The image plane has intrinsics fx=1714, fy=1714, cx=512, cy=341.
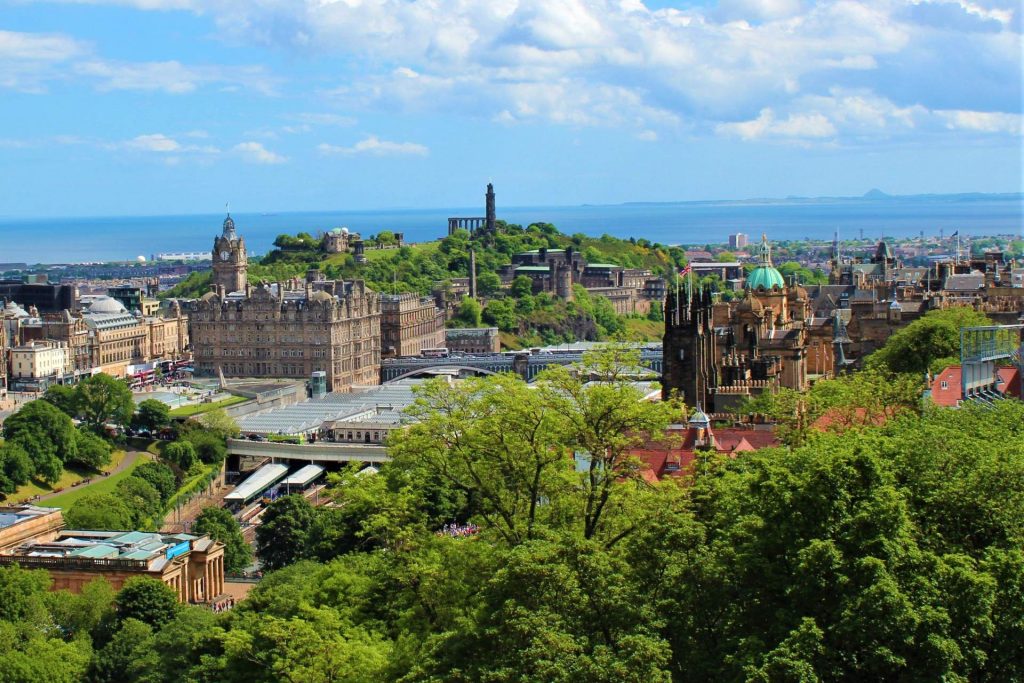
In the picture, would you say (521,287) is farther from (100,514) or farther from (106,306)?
(100,514)

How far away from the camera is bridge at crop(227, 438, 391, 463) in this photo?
102 m

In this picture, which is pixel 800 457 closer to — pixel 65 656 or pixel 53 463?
pixel 65 656

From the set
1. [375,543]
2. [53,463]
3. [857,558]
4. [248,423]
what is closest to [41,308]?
[248,423]

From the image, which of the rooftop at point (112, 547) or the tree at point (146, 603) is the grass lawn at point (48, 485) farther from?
the tree at point (146, 603)

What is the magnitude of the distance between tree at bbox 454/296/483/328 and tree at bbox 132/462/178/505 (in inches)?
3434

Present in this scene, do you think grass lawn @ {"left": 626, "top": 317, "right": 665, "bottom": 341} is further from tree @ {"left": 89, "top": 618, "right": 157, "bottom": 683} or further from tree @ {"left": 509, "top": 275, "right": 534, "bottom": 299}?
tree @ {"left": 89, "top": 618, "right": 157, "bottom": 683}

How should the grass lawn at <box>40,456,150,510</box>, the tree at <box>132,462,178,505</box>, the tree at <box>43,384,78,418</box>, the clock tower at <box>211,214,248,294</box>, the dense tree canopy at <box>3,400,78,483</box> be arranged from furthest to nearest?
1. the clock tower at <box>211,214,248,294</box>
2. the tree at <box>43,384,78,418</box>
3. the tree at <box>132,462,178,505</box>
4. the dense tree canopy at <box>3,400,78,483</box>
5. the grass lawn at <box>40,456,150,510</box>

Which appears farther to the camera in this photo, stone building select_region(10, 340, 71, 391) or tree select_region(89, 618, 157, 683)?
stone building select_region(10, 340, 71, 391)

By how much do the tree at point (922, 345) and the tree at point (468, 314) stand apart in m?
100

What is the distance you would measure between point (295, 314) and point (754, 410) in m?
85.6

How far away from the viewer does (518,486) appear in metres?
36.6

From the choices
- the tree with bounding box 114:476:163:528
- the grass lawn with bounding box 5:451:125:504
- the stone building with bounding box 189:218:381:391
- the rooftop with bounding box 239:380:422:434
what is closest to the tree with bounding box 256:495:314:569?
the tree with bounding box 114:476:163:528

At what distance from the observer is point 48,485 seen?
88.6 meters

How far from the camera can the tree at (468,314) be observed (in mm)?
178250
